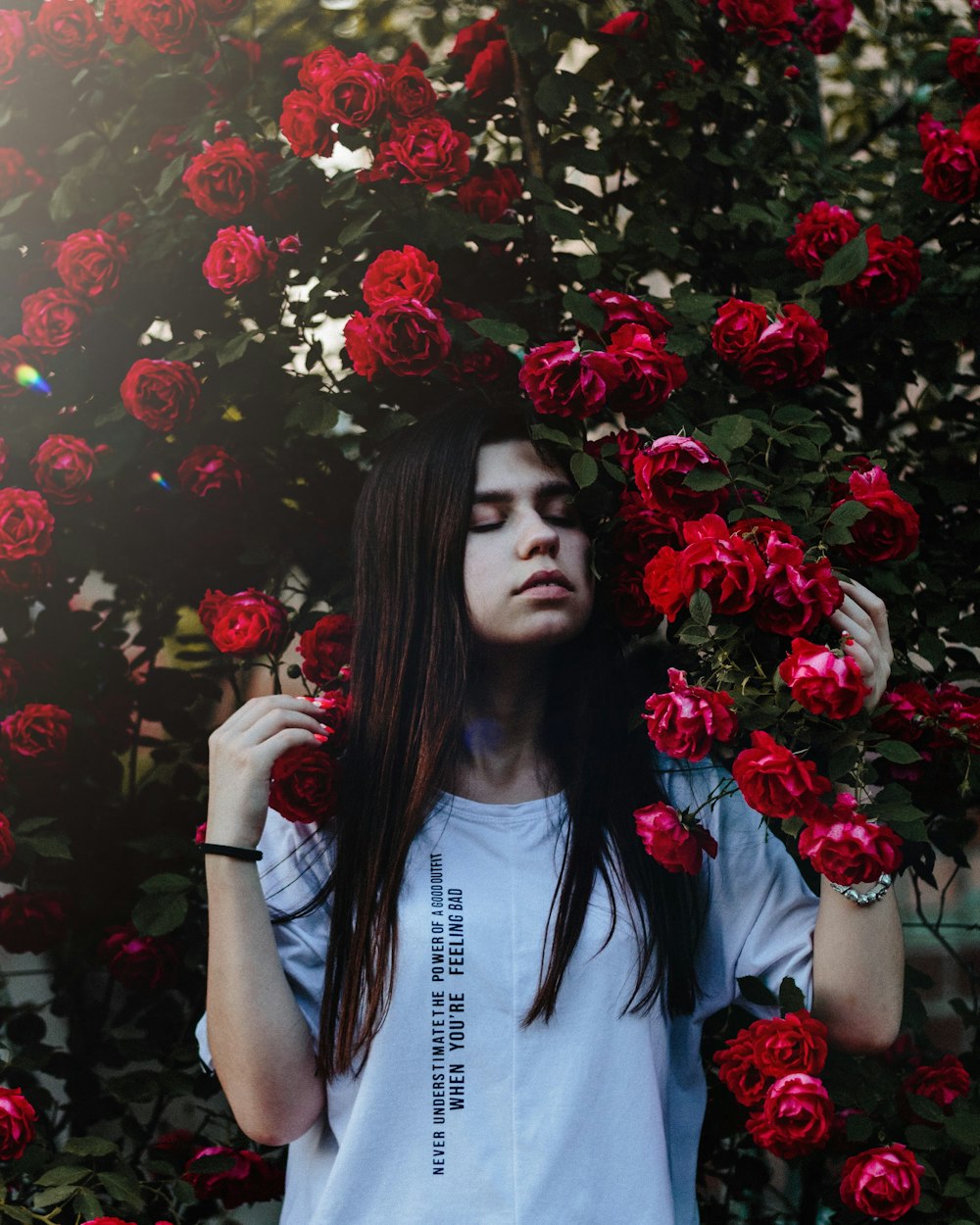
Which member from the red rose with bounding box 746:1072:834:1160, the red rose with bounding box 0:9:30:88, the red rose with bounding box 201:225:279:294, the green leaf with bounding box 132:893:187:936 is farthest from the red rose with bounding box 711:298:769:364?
the red rose with bounding box 0:9:30:88

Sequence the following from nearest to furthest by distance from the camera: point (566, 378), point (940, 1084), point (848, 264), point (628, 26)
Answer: point (566, 378), point (848, 264), point (940, 1084), point (628, 26)

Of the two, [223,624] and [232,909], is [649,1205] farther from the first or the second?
[223,624]

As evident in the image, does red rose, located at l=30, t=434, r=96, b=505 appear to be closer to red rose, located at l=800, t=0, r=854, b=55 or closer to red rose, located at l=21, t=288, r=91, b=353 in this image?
red rose, located at l=21, t=288, r=91, b=353

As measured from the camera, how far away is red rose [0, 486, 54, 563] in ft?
5.92

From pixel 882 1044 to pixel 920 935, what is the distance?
1.83 meters

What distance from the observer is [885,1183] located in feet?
4.99

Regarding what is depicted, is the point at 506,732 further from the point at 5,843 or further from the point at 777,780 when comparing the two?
the point at 5,843

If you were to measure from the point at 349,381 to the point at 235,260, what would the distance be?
241mm

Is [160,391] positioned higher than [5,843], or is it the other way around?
[160,391]

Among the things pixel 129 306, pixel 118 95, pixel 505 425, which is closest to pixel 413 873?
pixel 505 425

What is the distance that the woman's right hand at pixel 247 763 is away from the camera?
1.51 metres

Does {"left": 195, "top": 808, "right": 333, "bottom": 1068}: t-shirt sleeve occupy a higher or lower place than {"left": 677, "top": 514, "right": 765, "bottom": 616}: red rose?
lower

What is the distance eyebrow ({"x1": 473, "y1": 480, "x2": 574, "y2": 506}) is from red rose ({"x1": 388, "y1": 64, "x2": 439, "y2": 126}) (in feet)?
1.94

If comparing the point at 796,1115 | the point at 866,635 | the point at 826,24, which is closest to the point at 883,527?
the point at 866,635
